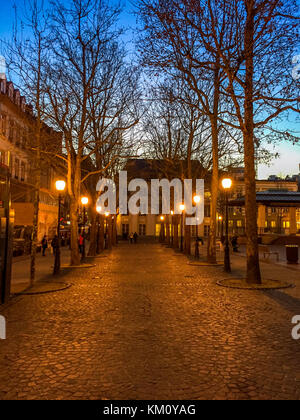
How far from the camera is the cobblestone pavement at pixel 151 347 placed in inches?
175

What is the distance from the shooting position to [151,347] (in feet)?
20.0

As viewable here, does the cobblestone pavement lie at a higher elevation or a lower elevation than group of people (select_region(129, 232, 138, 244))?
lower

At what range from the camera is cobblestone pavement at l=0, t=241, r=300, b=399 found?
4.45 m
